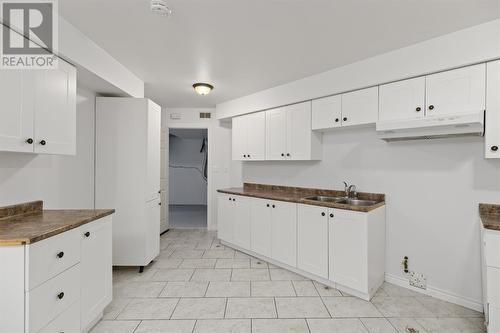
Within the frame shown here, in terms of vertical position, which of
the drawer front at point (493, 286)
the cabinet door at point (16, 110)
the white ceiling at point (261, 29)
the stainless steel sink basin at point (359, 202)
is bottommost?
the drawer front at point (493, 286)

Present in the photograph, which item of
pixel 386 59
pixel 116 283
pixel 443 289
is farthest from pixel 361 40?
pixel 116 283

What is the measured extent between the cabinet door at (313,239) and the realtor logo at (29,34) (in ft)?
9.08

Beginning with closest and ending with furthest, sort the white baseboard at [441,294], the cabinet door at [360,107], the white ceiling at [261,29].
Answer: the white ceiling at [261,29], the white baseboard at [441,294], the cabinet door at [360,107]

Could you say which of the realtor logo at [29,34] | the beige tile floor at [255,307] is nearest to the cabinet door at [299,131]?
the beige tile floor at [255,307]

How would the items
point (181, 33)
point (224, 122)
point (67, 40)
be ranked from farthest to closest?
point (224, 122), point (181, 33), point (67, 40)

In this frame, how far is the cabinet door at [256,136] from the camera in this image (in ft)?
12.6

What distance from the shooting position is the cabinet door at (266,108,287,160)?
140 inches

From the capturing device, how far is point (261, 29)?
208cm

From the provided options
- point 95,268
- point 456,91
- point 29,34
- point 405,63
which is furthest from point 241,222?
point 29,34

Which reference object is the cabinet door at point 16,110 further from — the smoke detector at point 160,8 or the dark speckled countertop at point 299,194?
the dark speckled countertop at point 299,194

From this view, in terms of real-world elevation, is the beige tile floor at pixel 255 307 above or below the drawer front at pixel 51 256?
below

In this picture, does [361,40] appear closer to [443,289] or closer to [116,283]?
[443,289]

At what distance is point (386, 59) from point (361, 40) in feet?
1.44

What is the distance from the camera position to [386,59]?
2486 millimetres
